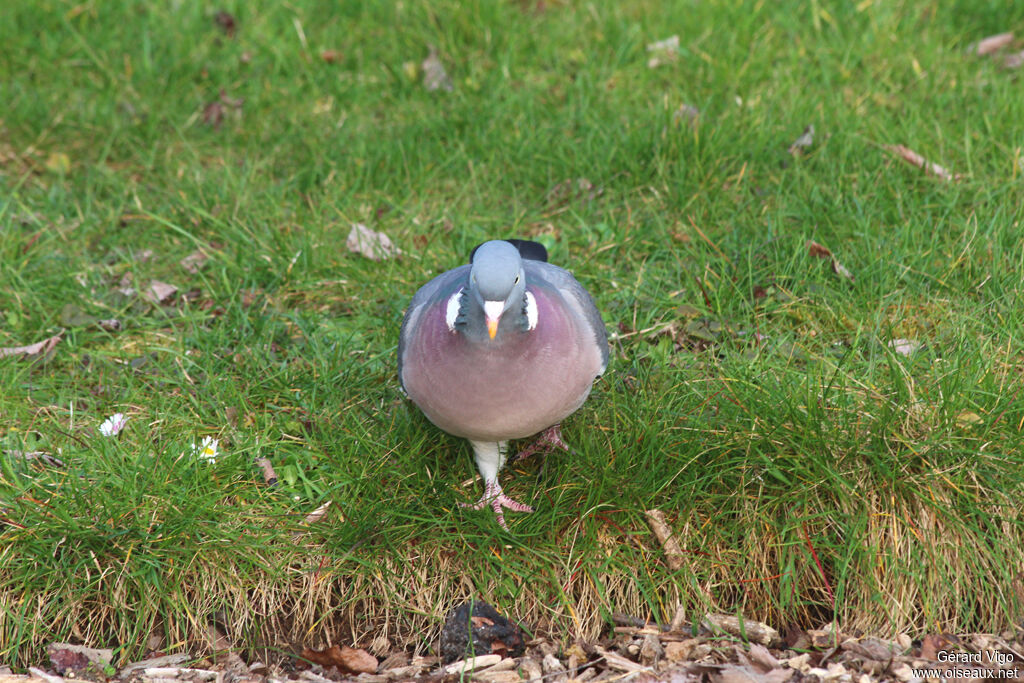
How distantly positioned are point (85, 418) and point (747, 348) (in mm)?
2383

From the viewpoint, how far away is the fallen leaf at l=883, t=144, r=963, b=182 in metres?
4.07

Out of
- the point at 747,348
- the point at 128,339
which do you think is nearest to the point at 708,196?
the point at 747,348

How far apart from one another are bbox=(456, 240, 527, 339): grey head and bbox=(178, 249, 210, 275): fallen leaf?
77.0 inches

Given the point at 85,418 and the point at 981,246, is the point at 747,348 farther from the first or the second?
the point at 85,418

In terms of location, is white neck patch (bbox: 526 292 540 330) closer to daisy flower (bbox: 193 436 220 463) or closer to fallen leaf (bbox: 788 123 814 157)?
daisy flower (bbox: 193 436 220 463)

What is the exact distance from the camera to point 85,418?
3.38m

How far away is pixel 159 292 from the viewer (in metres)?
4.04

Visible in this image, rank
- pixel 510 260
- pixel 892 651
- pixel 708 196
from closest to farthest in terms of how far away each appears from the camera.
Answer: pixel 510 260 → pixel 892 651 → pixel 708 196

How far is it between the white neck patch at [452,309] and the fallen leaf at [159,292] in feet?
5.96

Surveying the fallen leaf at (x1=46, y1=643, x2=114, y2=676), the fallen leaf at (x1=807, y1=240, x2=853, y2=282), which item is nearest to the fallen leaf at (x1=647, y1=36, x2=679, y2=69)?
the fallen leaf at (x1=807, y1=240, x2=853, y2=282)

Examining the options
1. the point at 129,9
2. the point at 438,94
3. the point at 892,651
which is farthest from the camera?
the point at 129,9

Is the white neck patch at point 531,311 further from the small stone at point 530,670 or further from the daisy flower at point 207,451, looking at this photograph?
the daisy flower at point 207,451

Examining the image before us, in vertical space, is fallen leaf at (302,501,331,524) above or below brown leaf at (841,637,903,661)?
above

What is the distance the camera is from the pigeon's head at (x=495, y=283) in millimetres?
2492
